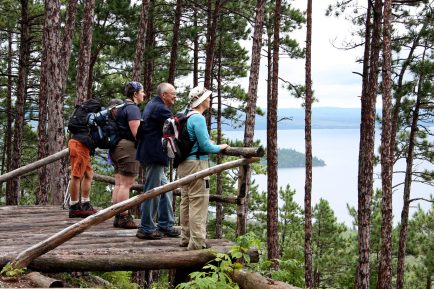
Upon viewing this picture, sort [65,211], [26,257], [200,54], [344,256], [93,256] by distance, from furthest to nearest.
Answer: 1. [344,256]
2. [200,54]
3. [65,211]
4. [93,256]
5. [26,257]

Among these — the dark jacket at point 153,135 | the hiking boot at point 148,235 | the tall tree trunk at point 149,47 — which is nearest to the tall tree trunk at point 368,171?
the tall tree trunk at point 149,47

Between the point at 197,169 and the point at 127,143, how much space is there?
4.39 ft

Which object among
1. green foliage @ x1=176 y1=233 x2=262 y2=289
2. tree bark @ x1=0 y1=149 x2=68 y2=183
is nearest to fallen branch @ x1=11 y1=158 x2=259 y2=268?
green foliage @ x1=176 y1=233 x2=262 y2=289

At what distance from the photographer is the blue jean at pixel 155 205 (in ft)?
22.8

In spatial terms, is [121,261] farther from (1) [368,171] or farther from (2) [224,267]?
(1) [368,171]

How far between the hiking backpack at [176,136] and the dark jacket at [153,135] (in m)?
0.39

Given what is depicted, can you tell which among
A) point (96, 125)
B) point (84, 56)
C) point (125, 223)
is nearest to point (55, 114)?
point (84, 56)

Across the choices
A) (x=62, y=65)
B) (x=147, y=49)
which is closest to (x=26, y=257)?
(x=62, y=65)

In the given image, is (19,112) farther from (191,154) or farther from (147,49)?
(191,154)

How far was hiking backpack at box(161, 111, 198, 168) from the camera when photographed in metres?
6.34

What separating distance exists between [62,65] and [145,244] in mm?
7220

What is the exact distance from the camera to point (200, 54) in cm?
2620

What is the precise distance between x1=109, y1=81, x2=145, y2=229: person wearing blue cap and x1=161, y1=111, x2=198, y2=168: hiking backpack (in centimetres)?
76

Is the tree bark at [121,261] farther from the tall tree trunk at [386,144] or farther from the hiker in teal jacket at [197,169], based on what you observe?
the tall tree trunk at [386,144]
